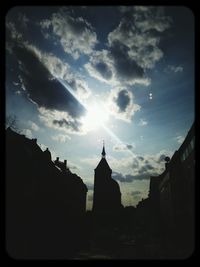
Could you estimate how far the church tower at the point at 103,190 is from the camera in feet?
228

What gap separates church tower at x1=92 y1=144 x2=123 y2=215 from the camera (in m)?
69.4

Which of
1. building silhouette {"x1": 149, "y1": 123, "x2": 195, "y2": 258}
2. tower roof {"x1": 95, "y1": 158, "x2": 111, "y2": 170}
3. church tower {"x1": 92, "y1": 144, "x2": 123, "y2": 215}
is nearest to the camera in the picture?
building silhouette {"x1": 149, "y1": 123, "x2": 195, "y2": 258}

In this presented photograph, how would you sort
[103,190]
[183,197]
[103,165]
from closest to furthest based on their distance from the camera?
[183,197] → [103,190] → [103,165]

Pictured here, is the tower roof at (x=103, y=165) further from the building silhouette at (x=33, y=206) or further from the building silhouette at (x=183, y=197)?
the building silhouette at (x=183, y=197)

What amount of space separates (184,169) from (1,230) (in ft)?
71.0

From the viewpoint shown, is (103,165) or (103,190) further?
(103,165)

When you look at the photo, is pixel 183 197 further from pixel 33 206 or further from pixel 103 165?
pixel 103 165

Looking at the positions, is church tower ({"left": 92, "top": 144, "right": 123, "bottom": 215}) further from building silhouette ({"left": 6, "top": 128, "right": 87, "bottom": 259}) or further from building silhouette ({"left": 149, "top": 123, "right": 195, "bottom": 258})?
building silhouette ({"left": 149, "top": 123, "right": 195, "bottom": 258})

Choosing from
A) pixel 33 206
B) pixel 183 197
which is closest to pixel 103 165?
pixel 183 197

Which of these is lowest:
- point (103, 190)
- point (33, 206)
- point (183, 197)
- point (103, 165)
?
point (103, 190)

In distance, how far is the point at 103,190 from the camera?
71.0 m

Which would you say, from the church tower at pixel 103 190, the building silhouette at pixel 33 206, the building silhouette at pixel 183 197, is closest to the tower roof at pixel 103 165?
the church tower at pixel 103 190

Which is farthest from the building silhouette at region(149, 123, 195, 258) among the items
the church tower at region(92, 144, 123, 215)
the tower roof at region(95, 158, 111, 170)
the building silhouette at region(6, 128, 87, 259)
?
the tower roof at region(95, 158, 111, 170)
